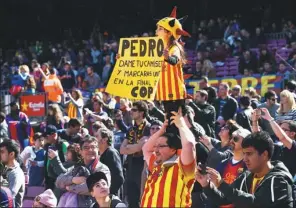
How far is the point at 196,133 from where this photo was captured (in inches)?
318

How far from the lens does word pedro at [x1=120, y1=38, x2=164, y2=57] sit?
7.58m

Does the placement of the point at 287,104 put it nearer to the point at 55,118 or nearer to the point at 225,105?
the point at 225,105

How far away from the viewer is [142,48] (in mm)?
7812

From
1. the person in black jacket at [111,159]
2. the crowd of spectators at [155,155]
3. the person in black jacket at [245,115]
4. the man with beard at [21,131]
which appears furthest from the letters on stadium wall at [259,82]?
the person in black jacket at [111,159]

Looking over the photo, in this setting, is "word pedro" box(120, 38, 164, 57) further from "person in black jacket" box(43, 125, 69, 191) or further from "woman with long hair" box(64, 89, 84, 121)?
"woman with long hair" box(64, 89, 84, 121)

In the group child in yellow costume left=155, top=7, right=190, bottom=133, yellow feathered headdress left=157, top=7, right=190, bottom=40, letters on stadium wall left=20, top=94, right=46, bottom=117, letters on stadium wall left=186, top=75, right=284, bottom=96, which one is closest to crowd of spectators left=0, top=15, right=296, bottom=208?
child in yellow costume left=155, top=7, right=190, bottom=133

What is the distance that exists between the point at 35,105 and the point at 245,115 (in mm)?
7309

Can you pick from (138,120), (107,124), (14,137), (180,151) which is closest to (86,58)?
(14,137)

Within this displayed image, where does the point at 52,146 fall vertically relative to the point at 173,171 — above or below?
below

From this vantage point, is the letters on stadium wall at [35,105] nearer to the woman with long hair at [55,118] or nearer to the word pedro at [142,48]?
the woman with long hair at [55,118]

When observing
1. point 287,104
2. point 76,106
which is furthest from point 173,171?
point 76,106

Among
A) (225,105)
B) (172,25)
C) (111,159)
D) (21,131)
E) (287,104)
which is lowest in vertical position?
(21,131)

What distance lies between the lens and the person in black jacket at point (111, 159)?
883cm

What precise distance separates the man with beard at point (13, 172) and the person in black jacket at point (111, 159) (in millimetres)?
990
